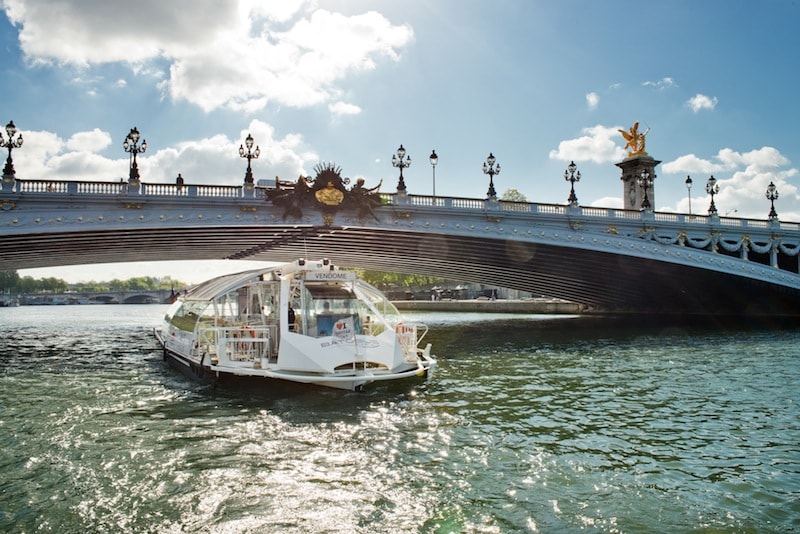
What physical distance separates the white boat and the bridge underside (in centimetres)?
1544

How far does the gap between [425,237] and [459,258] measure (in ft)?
34.7

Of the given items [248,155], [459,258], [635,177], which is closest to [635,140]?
[635,177]

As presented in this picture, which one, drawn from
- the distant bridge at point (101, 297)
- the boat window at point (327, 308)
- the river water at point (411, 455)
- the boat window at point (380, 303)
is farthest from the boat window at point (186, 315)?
the distant bridge at point (101, 297)

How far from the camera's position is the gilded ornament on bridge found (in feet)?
113

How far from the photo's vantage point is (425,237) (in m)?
40.3

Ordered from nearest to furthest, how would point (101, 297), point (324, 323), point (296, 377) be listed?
point (296, 377) → point (324, 323) → point (101, 297)

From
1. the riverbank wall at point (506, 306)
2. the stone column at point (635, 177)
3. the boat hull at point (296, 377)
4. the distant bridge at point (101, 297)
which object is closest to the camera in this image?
the boat hull at point (296, 377)

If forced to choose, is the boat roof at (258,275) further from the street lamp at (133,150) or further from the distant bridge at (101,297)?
the distant bridge at (101,297)

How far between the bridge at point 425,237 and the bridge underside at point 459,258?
162 millimetres

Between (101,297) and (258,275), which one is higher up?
(258,275)

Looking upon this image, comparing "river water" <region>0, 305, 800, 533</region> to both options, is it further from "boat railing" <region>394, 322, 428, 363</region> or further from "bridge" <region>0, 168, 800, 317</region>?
"bridge" <region>0, 168, 800, 317</region>

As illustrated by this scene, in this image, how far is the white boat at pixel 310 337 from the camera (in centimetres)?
1634

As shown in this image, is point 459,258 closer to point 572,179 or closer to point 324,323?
point 572,179

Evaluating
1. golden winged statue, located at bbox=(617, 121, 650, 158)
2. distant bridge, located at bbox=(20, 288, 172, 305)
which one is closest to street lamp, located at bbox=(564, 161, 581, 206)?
golden winged statue, located at bbox=(617, 121, 650, 158)
